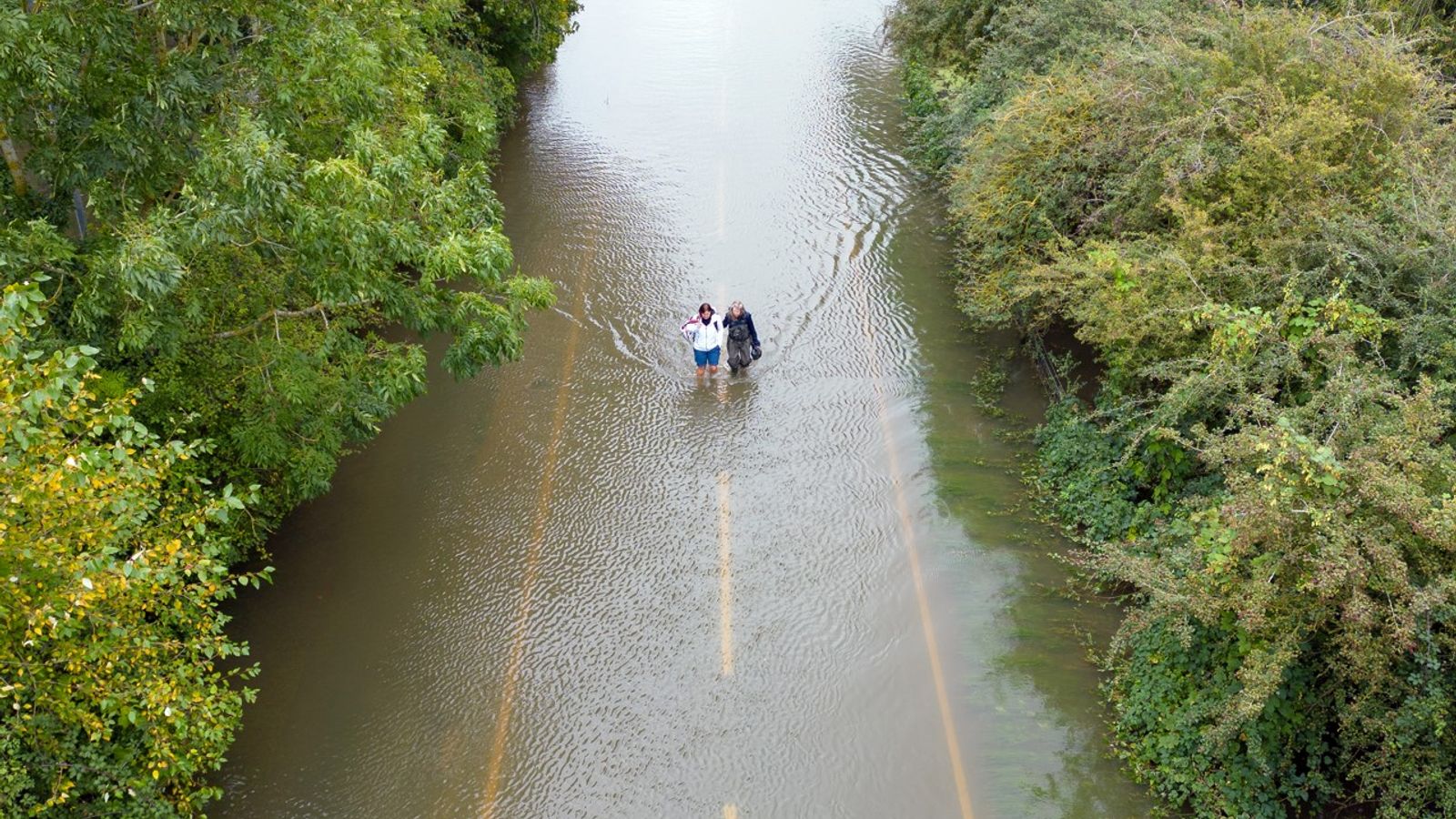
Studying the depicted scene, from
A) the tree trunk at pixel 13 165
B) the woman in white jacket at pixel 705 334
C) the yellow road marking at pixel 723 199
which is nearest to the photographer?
the tree trunk at pixel 13 165

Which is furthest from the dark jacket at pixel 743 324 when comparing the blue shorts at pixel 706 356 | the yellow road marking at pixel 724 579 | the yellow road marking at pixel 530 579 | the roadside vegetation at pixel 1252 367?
the roadside vegetation at pixel 1252 367

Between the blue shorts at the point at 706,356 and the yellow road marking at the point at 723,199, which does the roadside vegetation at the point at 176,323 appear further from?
the yellow road marking at the point at 723,199

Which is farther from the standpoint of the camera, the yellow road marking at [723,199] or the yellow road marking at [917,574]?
the yellow road marking at [723,199]

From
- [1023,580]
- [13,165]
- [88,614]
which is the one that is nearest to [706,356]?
[1023,580]

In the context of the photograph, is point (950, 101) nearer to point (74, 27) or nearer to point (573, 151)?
point (573, 151)

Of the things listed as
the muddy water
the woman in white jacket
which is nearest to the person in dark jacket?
the woman in white jacket

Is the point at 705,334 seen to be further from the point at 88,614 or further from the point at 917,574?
the point at 88,614

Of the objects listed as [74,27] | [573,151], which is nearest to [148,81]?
[74,27]
